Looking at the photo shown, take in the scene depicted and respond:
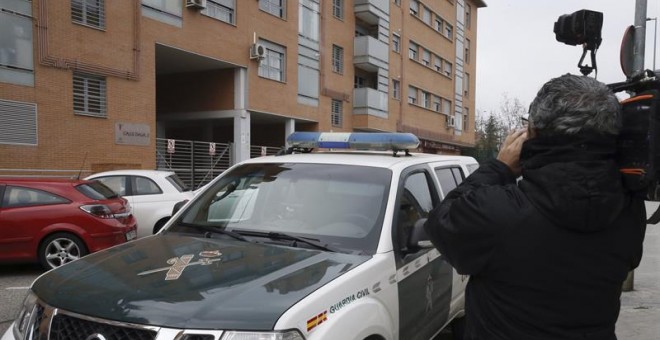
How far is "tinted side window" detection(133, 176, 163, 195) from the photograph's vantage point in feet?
30.8

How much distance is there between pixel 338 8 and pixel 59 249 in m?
23.6

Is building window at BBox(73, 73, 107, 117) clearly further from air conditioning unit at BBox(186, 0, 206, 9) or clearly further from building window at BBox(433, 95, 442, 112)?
building window at BBox(433, 95, 442, 112)

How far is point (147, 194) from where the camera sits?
939 centimetres

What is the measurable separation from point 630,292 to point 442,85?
34770 millimetres

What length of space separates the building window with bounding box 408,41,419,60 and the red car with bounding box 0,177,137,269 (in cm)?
2976

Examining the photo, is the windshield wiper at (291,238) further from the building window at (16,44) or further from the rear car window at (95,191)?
the building window at (16,44)

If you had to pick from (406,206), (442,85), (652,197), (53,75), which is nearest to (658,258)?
(406,206)

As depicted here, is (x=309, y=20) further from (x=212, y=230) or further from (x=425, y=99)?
(x=212, y=230)

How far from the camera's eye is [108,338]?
6.75ft

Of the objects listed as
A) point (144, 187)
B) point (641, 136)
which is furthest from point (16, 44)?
point (641, 136)

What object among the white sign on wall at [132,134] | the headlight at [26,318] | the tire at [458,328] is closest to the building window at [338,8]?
the white sign on wall at [132,134]

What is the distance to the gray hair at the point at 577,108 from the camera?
1.72 meters

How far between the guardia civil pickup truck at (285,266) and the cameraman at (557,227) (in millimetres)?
797

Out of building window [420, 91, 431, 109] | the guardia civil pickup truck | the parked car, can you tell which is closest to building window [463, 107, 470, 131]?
building window [420, 91, 431, 109]
